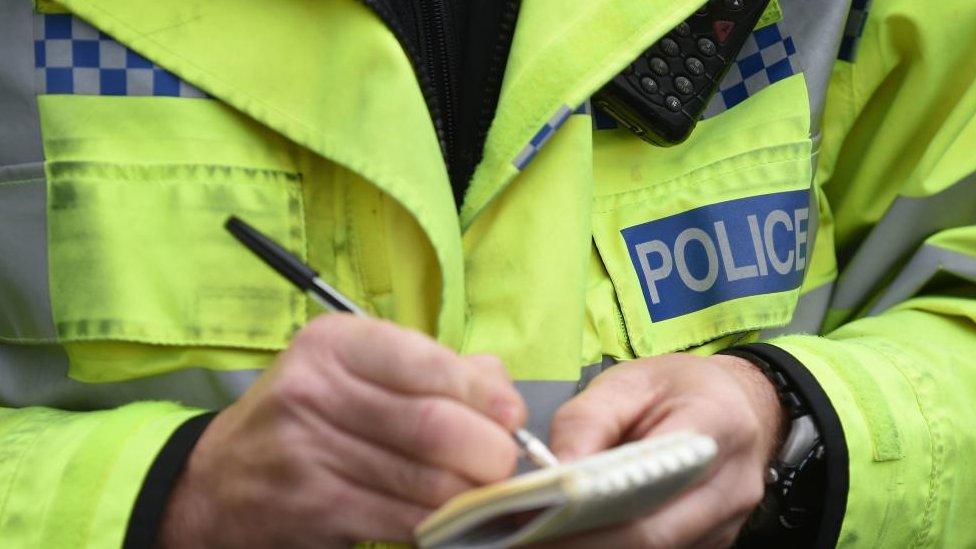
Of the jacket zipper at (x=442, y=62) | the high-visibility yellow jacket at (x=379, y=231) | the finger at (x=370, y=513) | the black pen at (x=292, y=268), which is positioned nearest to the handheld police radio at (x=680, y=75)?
the high-visibility yellow jacket at (x=379, y=231)

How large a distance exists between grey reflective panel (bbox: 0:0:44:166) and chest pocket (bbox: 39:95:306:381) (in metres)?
0.01

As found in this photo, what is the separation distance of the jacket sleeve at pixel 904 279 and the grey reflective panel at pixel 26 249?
668 millimetres

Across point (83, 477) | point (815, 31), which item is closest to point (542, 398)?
point (83, 477)

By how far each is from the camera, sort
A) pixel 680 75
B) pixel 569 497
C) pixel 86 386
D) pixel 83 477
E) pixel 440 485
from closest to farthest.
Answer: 1. pixel 569 497
2. pixel 440 485
3. pixel 83 477
4. pixel 86 386
5. pixel 680 75

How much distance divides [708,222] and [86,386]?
0.61 metres

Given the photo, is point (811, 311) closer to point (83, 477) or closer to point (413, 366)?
point (413, 366)

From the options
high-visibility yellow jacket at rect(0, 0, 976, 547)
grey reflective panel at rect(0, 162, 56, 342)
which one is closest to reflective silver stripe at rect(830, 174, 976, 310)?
high-visibility yellow jacket at rect(0, 0, 976, 547)

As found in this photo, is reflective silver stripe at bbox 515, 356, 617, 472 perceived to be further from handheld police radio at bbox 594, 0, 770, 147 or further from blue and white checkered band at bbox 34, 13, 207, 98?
blue and white checkered band at bbox 34, 13, 207, 98

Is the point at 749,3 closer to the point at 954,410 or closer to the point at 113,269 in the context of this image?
the point at 954,410

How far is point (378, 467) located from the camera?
640 millimetres

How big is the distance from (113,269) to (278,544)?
0.28 m

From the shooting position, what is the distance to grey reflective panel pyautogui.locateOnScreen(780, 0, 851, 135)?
105cm

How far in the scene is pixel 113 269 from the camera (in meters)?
0.81

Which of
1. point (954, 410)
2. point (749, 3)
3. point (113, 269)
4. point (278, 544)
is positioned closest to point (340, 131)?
point (113, 269)
